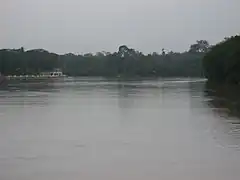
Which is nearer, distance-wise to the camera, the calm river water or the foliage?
the calm river water

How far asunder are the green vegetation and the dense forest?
4546 centimetres

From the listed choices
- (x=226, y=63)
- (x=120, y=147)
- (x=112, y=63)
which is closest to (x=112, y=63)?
(x=112, y=63)

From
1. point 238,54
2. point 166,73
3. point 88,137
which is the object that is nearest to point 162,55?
point 166,73

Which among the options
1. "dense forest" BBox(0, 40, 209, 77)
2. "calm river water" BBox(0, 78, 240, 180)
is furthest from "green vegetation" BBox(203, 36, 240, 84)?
"dense forest" BBox(0, 40, 209, 77)

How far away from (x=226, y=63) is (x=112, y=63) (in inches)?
2973

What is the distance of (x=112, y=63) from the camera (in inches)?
5236

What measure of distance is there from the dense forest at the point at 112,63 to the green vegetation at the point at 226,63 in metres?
45.5

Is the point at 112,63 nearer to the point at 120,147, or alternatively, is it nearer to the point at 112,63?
the point at 112,63

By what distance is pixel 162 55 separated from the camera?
139125 mm

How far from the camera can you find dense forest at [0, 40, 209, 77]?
110m

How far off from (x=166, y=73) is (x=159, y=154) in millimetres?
112320

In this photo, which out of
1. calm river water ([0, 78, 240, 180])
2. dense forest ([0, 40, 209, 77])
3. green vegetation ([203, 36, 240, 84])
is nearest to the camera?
calm river water ([0, 78, 240, 180])

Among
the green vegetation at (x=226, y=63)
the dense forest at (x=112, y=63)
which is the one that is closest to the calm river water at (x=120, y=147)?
the green vegetation at (x=226, y=63)

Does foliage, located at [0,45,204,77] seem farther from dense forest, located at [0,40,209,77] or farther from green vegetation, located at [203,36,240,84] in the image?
green vegetation, located at [203,36,240,84]
